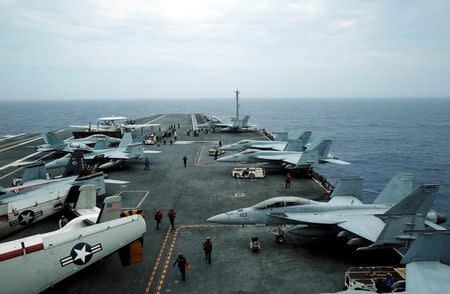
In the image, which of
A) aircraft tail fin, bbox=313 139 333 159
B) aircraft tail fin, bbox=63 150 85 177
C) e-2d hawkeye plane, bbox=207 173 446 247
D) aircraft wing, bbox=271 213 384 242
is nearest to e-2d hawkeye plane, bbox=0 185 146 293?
e-2d hawkeye plane, bbox=207 173 446 247

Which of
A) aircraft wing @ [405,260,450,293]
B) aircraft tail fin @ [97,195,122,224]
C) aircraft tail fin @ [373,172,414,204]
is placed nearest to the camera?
aircraft wing @ [405,260,450,293]

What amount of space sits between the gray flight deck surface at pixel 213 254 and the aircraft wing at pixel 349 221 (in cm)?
189

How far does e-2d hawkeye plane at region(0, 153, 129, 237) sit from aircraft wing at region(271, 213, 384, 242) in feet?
48.8

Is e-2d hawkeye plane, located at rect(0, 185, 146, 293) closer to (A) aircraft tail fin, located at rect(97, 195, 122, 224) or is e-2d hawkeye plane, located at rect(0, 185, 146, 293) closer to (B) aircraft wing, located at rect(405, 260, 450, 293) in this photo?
(A) aircraft tail fin, located at rect(97, 195, 122, 224)

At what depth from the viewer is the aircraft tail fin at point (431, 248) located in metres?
12.7

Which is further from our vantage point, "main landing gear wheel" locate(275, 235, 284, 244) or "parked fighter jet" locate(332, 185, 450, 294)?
"main landing gear wheel" locate(275, 235, 284, 244)

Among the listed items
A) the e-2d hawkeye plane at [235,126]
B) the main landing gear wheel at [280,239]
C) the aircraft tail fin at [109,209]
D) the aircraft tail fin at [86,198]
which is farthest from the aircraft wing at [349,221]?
the e-2d hawkeye plane at [235,126]

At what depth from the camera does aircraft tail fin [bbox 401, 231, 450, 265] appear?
12.7 m

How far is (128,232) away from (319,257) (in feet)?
33.6

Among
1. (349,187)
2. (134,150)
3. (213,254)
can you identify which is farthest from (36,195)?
(349,187)

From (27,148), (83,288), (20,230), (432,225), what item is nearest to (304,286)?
(432,225)

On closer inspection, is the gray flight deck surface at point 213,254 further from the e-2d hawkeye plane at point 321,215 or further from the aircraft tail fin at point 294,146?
the aircraft tail fin at point 294,146

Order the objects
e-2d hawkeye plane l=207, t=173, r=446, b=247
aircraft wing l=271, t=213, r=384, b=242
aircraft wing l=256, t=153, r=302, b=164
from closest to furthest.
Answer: aircraft wing l=271, t=213, r=384, b=242
e-2d hawkeye plane l=207, t=173, r=446, b=247
aircraft wing l=256, t=153, r=302, b=164

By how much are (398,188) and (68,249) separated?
18321 mm
